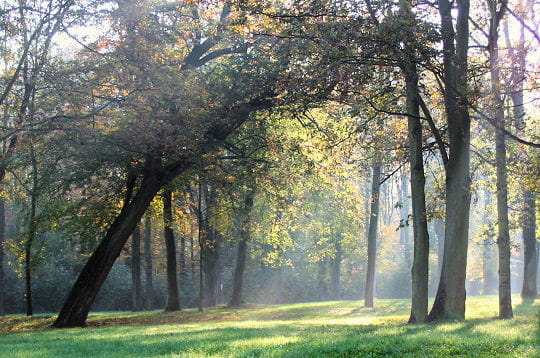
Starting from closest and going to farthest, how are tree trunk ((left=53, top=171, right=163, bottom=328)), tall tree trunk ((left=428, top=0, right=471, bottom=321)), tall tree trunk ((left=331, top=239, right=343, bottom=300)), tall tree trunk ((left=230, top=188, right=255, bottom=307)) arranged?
tall tree trunk ((left=428, top=0, right=471, bottom=321))
tree trunk ((left=53, top=171, right=163, bottom=328))
tall tree trunk ((left=230, top=188, right=255, bottom=307))
tall tree trunk ((left=331, top=239, right=343, bottom=300))

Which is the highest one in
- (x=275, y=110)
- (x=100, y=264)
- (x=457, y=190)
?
(x=275, y=110)

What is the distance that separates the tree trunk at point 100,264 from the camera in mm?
20031

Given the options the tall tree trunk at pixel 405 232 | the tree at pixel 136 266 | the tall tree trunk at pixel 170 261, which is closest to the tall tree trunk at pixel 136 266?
the tree at pixel 136 266

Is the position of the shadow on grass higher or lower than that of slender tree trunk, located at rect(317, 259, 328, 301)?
higher

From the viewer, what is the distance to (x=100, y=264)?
2031 cm

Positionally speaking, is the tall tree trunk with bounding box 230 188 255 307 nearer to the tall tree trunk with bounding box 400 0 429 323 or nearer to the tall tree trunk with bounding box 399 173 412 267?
the tall tree trunk with bounding box 400 0 429 323

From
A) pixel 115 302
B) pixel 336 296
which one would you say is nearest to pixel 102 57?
pixel 115 302

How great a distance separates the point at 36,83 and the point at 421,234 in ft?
40.2

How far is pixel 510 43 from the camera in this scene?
23094mm

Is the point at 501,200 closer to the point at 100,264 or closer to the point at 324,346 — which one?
the point at 324,346

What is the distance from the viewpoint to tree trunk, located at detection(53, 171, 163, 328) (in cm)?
2003

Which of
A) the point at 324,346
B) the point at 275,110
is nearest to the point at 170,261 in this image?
the point at 275,110

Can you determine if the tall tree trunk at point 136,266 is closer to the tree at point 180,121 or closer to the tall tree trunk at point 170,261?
the tall tree trunk at point 170,261

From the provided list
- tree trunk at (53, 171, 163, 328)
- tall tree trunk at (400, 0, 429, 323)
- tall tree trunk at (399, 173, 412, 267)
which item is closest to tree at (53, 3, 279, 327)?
tree trunk at (53, 171, 163, 328)
